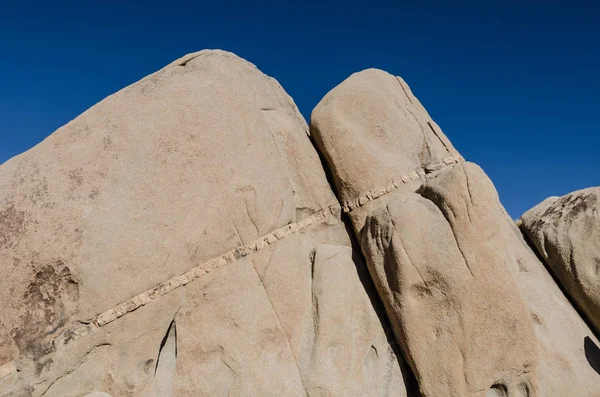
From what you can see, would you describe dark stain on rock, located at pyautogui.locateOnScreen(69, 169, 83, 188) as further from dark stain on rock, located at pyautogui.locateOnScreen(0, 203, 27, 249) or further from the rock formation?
dark stain on rock, located at pyautogui.locateOnScreen(0, 203, 27, 249)

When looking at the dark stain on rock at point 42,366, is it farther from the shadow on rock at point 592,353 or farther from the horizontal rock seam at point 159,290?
the shadow on rock at point 592,353

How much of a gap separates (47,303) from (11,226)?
834 mm

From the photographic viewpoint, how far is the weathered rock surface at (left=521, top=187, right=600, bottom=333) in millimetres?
6043

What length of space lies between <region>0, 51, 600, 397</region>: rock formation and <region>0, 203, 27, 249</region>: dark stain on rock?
0.05 feet

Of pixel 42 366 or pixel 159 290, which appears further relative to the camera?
pixel 159 290

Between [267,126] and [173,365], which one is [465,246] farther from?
[173,365]

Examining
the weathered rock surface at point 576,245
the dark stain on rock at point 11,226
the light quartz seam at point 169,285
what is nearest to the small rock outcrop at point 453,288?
the light quartz seam at point 169,285

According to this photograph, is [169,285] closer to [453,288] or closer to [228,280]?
[228,280]

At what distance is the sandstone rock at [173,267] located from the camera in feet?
15.5

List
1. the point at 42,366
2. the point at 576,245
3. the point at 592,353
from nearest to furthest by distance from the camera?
the point at 42,366 → the point at 592,353 → the point at 576,245

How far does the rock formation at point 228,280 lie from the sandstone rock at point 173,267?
2 cm

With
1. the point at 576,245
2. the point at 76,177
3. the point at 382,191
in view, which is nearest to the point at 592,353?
the point at 576,245

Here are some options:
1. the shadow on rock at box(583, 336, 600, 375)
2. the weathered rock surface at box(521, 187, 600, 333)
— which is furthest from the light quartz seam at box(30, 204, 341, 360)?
the shadow on rock at box(583, 336, 600, 375)

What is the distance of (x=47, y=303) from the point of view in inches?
187
